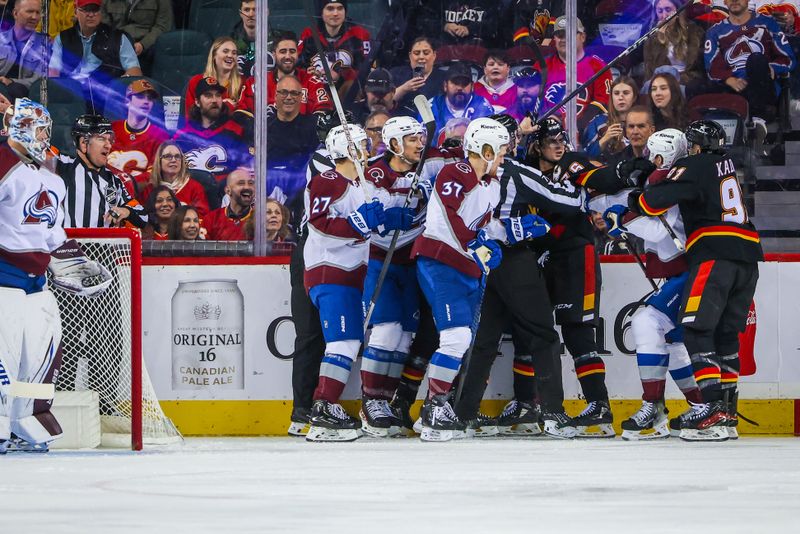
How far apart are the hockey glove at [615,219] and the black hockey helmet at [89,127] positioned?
2.36 metres

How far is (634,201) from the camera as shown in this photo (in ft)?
22.0

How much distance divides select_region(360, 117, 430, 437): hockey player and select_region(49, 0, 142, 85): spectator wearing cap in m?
1.60

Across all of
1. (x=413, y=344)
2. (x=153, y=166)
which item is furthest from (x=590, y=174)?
(x=153, y=166)

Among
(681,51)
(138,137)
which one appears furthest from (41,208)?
(681,51)

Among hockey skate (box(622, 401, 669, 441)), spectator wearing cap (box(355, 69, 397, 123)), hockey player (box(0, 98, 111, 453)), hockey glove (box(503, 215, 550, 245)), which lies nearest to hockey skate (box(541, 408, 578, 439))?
hockey skate (box(622, 401, 669, 441))

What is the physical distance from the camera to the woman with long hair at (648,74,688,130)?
7.61 metres

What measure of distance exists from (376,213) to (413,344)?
86 cm

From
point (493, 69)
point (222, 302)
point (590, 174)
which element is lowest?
point (222, 302)

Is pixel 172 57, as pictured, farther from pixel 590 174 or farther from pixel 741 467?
pixel 741 467

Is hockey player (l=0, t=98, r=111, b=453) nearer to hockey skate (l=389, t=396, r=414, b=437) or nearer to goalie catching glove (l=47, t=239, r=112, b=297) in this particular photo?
goalie catching glove (l=47, t=239, r=112, b=297)

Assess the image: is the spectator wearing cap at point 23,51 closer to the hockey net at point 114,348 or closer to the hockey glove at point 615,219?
the hockey net at point 114,348

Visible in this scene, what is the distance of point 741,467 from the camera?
491 cm

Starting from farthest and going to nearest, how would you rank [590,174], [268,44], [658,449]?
[268,44] → [590,174] → [658,449]

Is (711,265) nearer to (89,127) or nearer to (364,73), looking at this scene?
(364,73)
